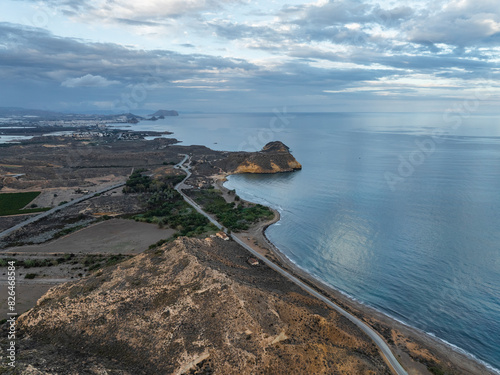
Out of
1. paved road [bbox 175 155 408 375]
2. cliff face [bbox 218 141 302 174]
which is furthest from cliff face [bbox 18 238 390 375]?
cliff face [bbox 218 141 302 174]

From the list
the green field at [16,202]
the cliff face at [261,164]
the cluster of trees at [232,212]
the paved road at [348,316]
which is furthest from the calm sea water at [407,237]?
the green field at [16,202]

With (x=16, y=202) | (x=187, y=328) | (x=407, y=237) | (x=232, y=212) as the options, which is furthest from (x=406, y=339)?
(x=16, y=202)

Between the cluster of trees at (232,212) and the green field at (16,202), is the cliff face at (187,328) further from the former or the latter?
the green field at (16,202)

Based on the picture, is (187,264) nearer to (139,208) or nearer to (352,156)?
(139,208)

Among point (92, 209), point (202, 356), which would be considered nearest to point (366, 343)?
point (202, 356)

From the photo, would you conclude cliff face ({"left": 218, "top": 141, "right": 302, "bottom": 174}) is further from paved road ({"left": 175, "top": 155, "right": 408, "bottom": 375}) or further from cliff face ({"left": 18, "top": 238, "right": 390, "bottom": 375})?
cliff face ({"left": 18, "top": 238, "right": 390, "bottom": 375})
